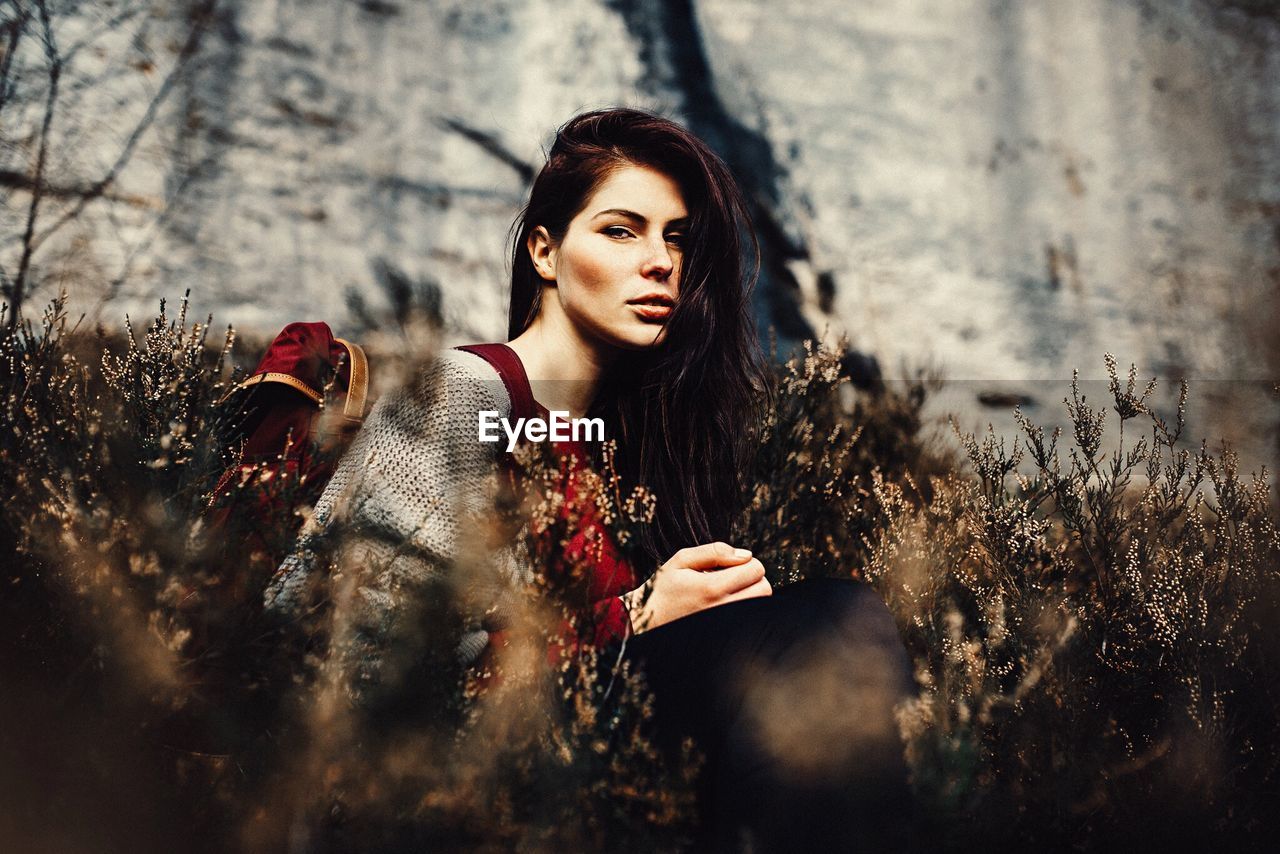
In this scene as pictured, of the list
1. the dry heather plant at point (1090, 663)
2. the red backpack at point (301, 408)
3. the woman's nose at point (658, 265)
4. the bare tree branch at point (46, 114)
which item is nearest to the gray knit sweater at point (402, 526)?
the red backpack at point (301, 408)

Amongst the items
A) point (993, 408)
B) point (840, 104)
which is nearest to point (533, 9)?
point (840, 104)

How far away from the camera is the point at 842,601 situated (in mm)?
1603

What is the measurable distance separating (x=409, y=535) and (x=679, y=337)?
95 centimetres

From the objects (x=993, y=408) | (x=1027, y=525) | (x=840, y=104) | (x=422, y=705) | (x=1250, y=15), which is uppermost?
(x=1250, y=15)

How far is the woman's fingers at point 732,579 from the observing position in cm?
171

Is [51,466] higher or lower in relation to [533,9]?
lower

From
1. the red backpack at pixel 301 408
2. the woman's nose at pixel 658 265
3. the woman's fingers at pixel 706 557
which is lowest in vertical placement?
the woman's fingers at pixel 706 557

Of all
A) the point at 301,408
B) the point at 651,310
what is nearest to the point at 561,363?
the point at 651,310

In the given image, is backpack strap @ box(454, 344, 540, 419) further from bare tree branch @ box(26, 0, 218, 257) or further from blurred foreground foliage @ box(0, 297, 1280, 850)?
bare tree branch @ box(26, 0, 218, 257)

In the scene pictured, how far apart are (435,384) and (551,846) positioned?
0.89m

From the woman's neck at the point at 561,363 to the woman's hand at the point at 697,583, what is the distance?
1.94ft

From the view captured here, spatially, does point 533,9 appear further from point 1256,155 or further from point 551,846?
point 551,846

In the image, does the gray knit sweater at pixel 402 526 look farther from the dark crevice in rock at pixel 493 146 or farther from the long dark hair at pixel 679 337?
the dark crevice in rock at pixel 493 146

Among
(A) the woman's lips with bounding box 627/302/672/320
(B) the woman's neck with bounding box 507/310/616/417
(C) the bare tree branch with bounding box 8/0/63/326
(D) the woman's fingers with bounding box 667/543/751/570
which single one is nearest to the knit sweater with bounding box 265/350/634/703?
(D) the woman's fingers with bounding box 667/543/751/570
